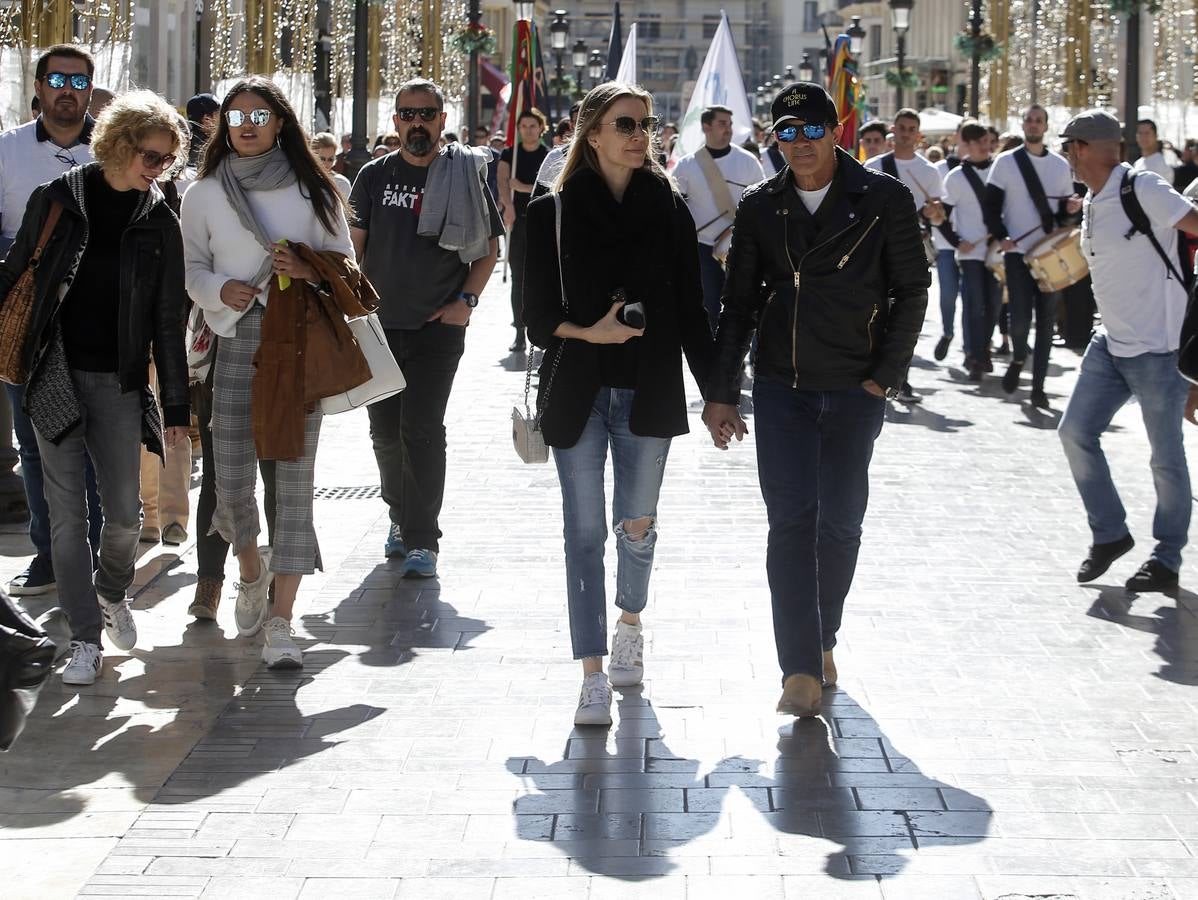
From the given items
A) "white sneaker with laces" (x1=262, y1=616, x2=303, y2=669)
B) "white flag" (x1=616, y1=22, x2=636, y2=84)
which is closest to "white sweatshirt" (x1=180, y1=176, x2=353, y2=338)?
"white sneaker with laces" (x1=262, y1=616, x2=303, y2=669)

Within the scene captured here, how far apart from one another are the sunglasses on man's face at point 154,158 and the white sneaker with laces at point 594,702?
6.93 feet

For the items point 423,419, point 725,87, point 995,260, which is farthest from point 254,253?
point 725,87

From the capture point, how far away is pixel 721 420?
5801mm

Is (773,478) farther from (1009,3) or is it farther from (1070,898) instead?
(1009,3)

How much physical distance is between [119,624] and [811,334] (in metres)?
2.56

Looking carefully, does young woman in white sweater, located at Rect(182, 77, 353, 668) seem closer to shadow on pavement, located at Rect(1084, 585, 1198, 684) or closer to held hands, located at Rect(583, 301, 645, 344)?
held hands, located at Rect(583, 301, 645, 344)

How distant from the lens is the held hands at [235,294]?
618 centimetres

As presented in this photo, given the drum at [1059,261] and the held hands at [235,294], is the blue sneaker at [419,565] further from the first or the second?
the drum at [1059,261]

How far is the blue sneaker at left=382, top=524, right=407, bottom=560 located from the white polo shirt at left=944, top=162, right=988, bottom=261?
735 cm

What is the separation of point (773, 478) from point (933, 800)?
119cm

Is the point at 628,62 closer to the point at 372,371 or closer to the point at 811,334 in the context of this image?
the point at 372,371

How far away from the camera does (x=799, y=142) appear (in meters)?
5.61

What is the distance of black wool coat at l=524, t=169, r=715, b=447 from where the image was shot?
564 centimetres

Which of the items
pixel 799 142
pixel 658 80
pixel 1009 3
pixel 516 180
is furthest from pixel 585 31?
pixel 799 142
